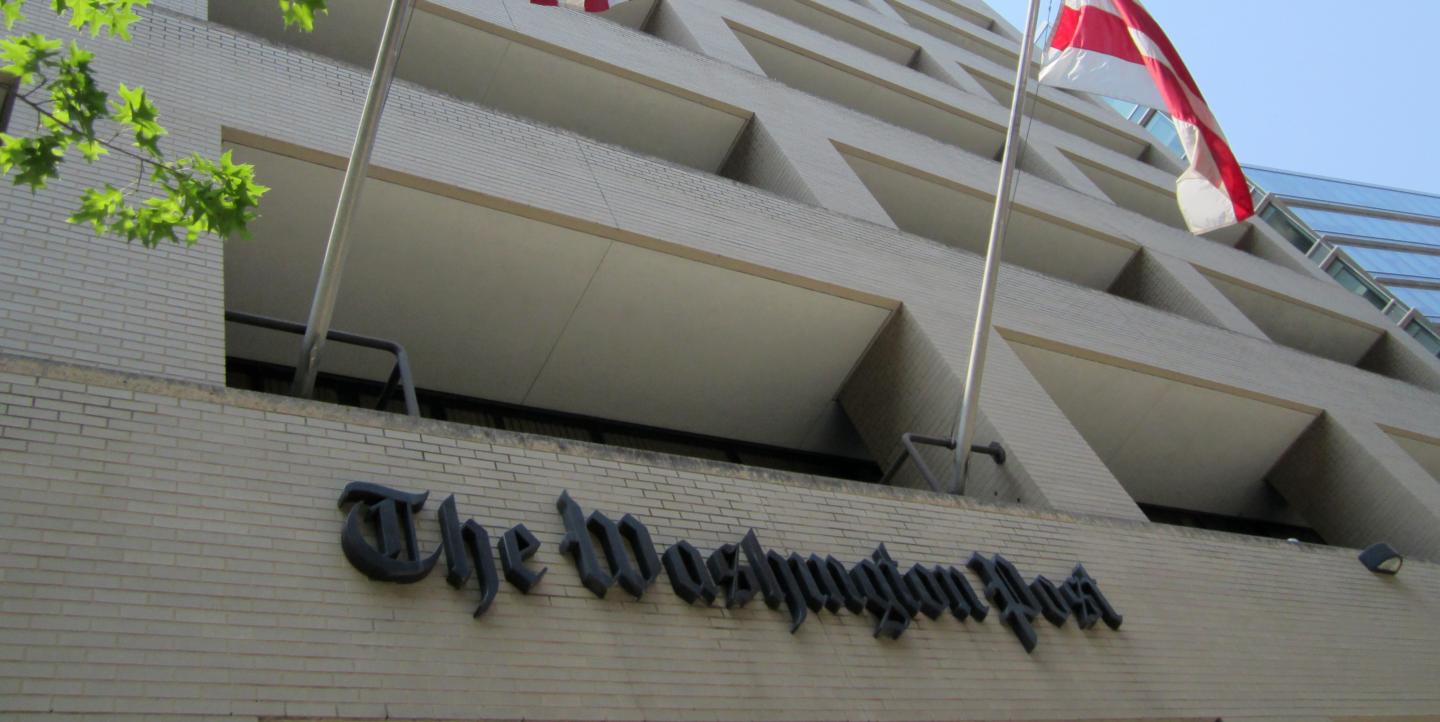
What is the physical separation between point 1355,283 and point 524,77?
2311cm

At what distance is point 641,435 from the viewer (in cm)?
1180

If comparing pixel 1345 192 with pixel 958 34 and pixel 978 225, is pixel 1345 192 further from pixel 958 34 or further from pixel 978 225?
pixel 978 225

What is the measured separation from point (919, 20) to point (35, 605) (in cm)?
2682

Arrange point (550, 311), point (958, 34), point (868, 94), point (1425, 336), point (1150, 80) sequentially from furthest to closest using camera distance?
point (958, 34) → point (1425, 336) → point (868, 94) → point (550, 311) → point (1150, 80)

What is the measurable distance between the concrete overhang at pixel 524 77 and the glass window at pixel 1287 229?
2093 centimetres

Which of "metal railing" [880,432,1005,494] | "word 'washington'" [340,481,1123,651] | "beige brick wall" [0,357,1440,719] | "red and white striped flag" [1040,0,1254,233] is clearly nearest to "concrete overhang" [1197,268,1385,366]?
"red and white striped flag" [1040,0,1254,233]

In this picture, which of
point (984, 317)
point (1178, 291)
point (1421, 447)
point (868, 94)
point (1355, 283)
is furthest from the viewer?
point (1355, 283)

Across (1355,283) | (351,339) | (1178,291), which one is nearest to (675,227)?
(351,339)

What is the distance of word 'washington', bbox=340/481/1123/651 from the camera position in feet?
20.5

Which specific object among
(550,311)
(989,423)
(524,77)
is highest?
(989,423)

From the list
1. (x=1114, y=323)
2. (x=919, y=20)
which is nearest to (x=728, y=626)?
(x=1114, y=323)

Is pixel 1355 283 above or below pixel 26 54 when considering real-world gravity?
below

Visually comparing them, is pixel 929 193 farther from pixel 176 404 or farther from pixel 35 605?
pixel 35 605

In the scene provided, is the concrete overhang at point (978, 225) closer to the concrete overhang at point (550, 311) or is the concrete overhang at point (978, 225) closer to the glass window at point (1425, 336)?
the concrete overhang at point (550, 311)
